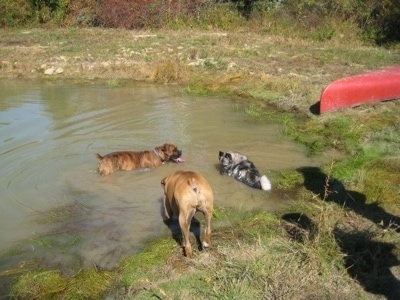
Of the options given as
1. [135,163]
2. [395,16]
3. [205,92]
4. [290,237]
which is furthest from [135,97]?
[395,16]

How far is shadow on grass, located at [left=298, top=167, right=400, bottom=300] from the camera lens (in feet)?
15.5

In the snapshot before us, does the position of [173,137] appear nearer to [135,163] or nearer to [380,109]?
[135,163]

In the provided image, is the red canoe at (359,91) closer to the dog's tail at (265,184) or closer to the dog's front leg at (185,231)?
the dog's tail at (265,184)

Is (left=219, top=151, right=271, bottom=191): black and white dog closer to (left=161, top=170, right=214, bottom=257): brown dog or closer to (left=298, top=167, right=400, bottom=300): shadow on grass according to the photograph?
(left=298, top=167, right=400, bottom=300): shadow on grass

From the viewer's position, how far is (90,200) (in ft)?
24.1

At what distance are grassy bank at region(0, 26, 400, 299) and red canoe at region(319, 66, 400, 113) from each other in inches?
11.7

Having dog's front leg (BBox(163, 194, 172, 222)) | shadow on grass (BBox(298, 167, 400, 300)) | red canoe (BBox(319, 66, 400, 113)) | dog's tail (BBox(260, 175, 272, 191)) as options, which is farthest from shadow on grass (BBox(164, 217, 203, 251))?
red canoe (BBox(319, 66, 400, 113))

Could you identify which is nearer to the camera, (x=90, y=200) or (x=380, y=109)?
(x=90, y=200)

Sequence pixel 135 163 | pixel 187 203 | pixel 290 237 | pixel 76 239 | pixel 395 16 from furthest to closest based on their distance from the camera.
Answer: pixel 395 16, pixel 135 163, pixel 76 239, pixel 290 237, pixel 187 203

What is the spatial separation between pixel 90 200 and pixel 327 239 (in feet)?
12.6

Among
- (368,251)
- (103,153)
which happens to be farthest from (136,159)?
(368,251)

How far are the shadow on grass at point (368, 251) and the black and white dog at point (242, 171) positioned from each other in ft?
3.59

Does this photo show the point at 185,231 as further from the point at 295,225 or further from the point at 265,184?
the point at 265,184

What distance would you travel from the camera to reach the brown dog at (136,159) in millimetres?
8297
